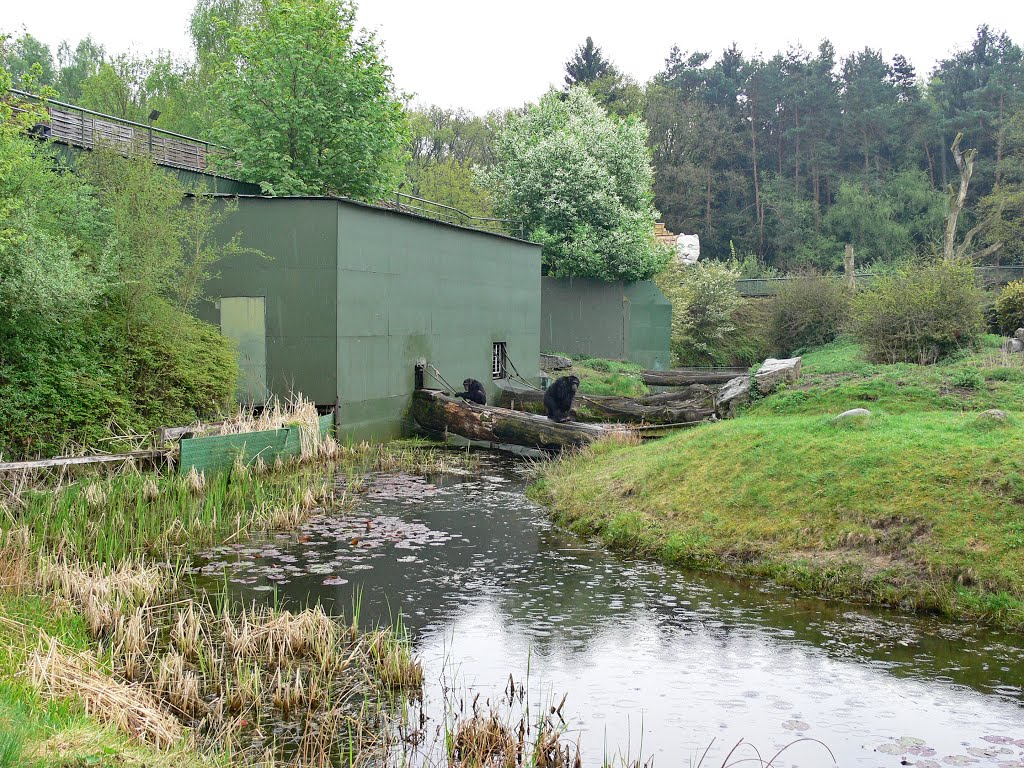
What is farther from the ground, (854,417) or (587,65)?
(587,65)

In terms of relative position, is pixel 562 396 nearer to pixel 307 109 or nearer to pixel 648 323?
pixel 307 109

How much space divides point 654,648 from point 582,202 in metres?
25.5

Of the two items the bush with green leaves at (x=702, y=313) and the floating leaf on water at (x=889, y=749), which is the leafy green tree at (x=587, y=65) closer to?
the bush with green leaves at (x=702, y=313)

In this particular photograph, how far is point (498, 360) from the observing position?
24062mm

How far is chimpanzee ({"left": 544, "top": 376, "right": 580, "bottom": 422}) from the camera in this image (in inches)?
653

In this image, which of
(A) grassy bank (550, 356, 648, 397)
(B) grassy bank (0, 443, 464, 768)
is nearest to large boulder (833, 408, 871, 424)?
(B) grassy bank (0, 443, 464, 768)

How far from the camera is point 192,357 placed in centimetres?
1372

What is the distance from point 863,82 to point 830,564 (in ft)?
186

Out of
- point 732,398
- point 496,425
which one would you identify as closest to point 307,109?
point 496,425

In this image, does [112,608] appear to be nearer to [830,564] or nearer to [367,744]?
[367,744]

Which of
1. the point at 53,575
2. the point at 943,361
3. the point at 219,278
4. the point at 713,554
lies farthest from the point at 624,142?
the point at 53,575

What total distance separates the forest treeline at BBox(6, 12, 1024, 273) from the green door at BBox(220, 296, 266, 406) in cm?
3280

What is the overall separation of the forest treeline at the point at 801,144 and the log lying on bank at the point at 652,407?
97.4 feet

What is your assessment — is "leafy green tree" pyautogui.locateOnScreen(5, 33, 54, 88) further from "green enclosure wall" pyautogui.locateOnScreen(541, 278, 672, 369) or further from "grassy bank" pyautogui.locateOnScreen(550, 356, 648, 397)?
"grassy bank" pyautogui.locateOnScreen(550, 356, 648, 397)
